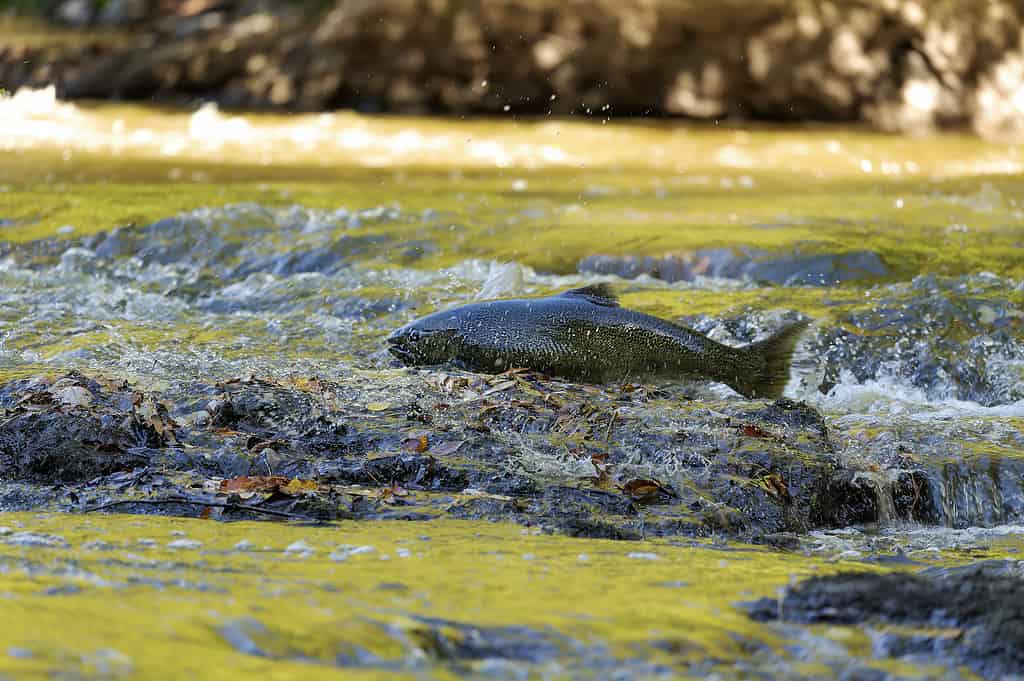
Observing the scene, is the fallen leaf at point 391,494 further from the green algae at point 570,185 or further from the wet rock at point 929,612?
the green algae at point 570,185

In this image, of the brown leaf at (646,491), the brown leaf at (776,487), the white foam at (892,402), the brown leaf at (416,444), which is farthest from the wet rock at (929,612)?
the white foam at (892,402)

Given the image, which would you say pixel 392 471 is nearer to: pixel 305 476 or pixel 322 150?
pixel 305 476

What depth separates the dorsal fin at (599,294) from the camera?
22.4 ft

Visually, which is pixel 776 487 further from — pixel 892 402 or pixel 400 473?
pixel 892 402

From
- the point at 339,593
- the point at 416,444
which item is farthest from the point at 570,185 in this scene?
the point at 339,593

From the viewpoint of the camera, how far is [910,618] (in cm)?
323

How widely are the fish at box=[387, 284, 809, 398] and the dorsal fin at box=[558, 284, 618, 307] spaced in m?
0.02

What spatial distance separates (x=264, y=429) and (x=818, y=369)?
133 inches

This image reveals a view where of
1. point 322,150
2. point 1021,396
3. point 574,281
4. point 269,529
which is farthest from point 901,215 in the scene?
point 269,529

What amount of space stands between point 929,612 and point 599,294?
149 inches

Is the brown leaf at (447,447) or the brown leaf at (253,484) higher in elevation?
the brown leaf at (447,447)

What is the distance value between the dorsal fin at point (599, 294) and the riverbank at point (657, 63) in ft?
40.8

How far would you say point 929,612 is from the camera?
3.24 meters

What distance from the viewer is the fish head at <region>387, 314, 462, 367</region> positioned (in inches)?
270
